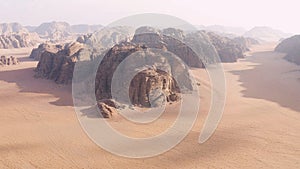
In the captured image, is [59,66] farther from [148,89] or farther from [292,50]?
[292,50]

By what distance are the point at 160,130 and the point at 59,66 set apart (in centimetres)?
2122

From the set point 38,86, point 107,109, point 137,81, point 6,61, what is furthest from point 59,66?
point 6,61

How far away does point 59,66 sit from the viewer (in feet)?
119

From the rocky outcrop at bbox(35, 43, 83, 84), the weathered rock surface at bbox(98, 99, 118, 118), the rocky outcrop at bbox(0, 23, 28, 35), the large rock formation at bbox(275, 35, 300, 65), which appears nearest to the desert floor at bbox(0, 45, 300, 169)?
the weathered rock surface at bbox(98, 99, 118, 118)

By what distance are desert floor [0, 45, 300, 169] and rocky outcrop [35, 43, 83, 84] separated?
10.7ft

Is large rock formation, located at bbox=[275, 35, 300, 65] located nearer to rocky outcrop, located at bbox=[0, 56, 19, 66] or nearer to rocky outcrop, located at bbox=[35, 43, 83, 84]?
rocky outcrop, located at bbox=[35, 43, 83, 84]

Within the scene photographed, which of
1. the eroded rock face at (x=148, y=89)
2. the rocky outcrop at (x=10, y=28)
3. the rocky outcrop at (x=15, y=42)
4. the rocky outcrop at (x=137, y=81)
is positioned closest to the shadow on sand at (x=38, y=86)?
the rocky outcrop at (x=137, y=81)

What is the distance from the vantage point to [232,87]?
111 ft

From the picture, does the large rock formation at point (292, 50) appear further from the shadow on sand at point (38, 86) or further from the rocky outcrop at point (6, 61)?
the rocky outcrop at point (6, 61)

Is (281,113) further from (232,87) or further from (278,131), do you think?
(232,87)

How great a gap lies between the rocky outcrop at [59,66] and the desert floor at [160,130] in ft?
10.7

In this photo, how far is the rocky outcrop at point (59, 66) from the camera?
3349 centimetres

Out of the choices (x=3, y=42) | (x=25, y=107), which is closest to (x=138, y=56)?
(x=25, y=107)

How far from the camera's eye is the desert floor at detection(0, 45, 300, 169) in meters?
15.1
